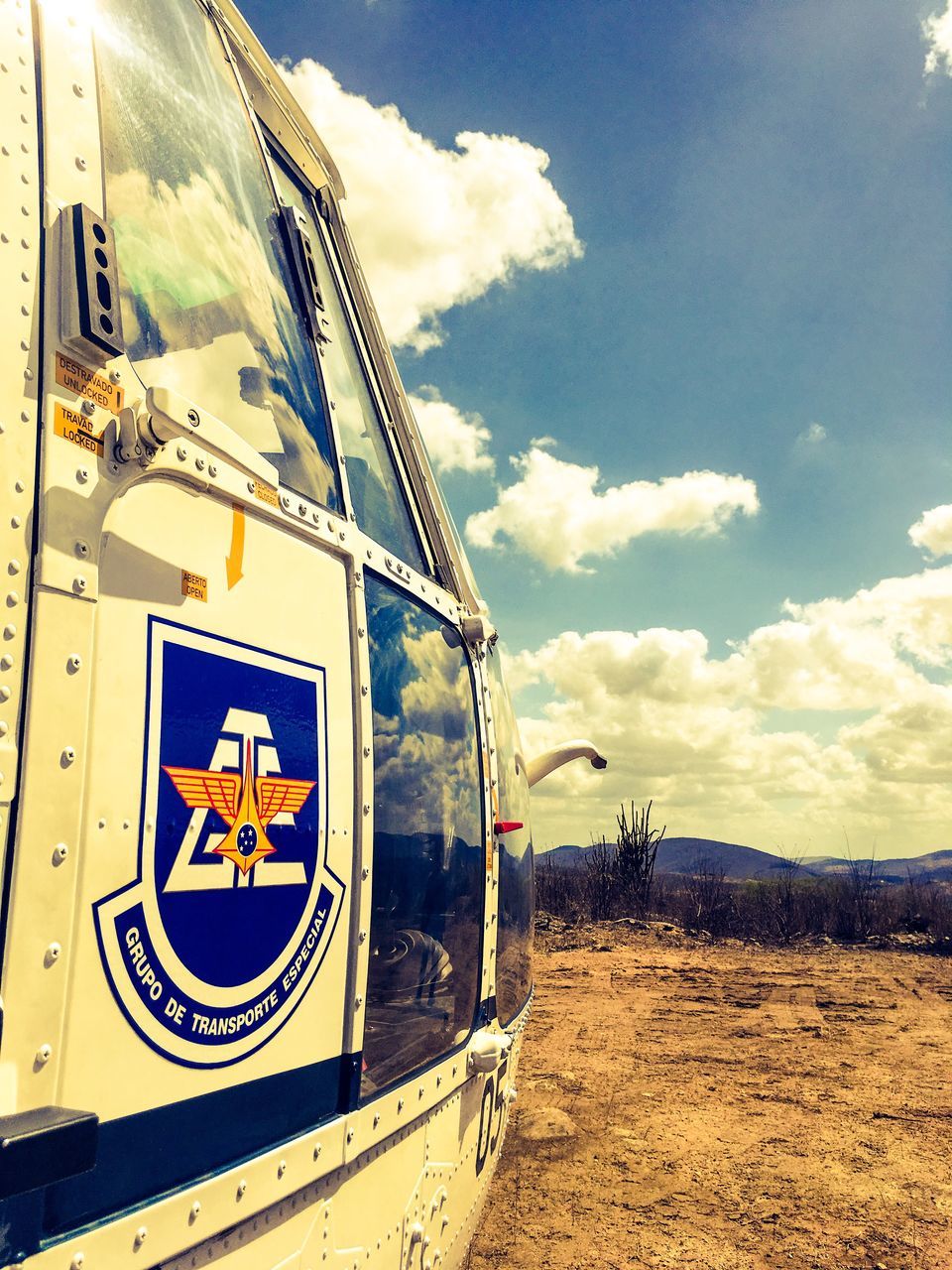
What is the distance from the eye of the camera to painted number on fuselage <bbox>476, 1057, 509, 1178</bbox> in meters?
2.92

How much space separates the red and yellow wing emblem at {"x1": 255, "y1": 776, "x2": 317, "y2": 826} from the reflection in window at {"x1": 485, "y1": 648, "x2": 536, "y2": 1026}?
54.1 inches

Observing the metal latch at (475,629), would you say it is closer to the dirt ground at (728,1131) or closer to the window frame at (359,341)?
the window frame at (359,341)

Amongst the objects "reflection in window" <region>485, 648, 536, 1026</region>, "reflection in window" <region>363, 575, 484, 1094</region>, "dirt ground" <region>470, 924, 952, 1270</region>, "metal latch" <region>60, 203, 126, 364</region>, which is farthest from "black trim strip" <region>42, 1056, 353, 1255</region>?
"dirt ground" <region>470, 924, 952, 1270</region>

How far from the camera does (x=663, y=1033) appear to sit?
28.1 ft

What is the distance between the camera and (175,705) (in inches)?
60.1

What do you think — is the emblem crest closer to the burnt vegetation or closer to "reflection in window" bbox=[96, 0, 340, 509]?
"reflection in window" bbox=[96, 0, 340, 509]

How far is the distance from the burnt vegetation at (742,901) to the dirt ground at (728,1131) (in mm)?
5523

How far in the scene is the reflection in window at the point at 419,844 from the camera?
216 centimetres

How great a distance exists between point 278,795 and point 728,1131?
5.53m

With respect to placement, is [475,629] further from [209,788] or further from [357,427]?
[209,788]

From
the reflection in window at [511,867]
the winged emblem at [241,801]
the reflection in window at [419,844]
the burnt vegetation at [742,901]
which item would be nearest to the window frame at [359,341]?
the reflection in window at [419,844]

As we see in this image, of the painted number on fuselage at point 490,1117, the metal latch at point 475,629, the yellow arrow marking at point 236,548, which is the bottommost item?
the painted number on fuselage at point 490,1117

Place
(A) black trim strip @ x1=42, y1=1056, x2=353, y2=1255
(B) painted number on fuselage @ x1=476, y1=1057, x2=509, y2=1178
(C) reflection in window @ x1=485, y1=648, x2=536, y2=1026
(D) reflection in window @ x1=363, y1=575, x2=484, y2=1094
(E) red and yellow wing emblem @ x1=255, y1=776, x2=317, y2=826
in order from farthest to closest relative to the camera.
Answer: (C) reflection in window @ x1=485, y1=648, x2=536, y2=1026 < (B) painted number on fuselage @ x1=476, y1=1057, x2=509, y2=1178 < (D) reflection in window @ x1=363, y1=575, x2=484, y2=1094 < (E) red and yellow wing emblem @ x1=255, y1=776, x2=317, y2=826 < (A) black trim strip @ x1=42, y1=1056, x2=353, y2=1255

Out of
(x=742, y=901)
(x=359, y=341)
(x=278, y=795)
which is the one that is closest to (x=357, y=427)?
(x=359, y=341)
